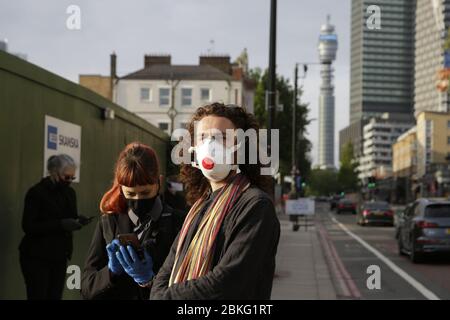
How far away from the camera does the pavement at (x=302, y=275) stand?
431 inches

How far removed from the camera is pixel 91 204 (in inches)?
352

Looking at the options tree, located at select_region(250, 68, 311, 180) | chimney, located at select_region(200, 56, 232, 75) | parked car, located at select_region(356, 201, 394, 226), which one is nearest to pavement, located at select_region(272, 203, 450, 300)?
parked car, located at select_region(356, 201, 394, 226)

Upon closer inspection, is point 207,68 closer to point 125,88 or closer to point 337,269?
point 125,88

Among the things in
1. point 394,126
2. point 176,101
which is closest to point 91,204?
point 176,101

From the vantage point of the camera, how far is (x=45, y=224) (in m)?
5.84

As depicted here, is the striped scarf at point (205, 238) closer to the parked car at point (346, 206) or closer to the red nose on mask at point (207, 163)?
the red nose on mask at point (207, 163)

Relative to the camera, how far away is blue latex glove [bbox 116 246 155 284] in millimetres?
3143

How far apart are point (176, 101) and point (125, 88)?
489 cm

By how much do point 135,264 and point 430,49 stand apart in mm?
84311

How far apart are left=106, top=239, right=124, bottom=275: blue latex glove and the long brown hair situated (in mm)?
376

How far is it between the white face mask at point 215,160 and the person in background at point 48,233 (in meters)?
3.42

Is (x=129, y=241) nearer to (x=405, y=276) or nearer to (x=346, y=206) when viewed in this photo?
(x=405, y=276)

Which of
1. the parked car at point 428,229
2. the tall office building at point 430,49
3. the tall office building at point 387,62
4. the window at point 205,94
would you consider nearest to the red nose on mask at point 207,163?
the tall office building at point 387,62

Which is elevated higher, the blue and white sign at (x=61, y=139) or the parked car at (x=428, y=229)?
the blue and white sign at (x=61, y=139)
